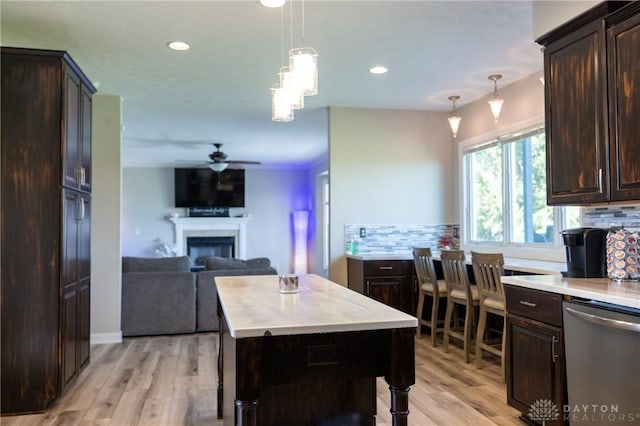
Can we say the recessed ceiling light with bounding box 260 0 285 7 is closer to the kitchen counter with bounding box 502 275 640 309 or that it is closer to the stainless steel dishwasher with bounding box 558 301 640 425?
the kitchen counter with bounding box 502 275 640 309

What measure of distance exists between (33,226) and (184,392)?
1.54 metres

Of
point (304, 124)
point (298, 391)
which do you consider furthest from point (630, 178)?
point (304, 124)

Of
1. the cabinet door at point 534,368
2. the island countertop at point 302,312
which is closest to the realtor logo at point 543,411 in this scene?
the cabinet door at point 534,368

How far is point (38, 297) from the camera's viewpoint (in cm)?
313

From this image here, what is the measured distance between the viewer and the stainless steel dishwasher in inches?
81.4

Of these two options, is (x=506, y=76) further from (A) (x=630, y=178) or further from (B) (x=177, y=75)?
(B) (x=177, y=75)

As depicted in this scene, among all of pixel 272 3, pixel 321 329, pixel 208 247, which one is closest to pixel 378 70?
pixel 272 3

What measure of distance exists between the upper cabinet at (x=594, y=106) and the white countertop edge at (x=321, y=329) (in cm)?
163

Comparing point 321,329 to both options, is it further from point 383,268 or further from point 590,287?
point 383,268

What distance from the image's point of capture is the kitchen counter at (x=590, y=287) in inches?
84.5

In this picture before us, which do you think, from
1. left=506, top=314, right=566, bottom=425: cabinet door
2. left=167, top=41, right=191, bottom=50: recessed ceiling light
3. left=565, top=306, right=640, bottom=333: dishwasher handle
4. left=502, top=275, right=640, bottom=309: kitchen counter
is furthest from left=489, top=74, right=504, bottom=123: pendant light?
left=167, top=41, right=191, bottom=50: recessed ceiling light

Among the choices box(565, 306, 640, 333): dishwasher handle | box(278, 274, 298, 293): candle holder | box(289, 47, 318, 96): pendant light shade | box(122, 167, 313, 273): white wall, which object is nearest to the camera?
box(565, 306, 640, 333): dishwasher handle

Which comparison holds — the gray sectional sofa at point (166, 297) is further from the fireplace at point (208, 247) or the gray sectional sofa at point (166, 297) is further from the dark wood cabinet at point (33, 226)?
the fireplace at point (208, 247)

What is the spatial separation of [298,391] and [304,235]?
27.8 ft
